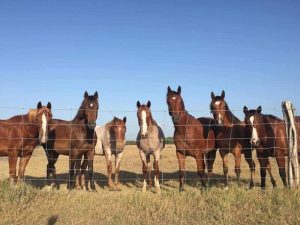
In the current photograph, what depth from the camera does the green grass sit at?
6082 millimetres

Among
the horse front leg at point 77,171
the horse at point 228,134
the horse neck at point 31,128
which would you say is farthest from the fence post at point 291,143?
the horse neck at point 31,128

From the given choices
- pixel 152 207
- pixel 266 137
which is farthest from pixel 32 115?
pixel 266 137

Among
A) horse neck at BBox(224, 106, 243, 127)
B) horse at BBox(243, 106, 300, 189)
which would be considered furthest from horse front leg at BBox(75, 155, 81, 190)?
horse at BBox(243, 106, 300, 189)

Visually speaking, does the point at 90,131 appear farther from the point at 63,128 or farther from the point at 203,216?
the point at 203,216

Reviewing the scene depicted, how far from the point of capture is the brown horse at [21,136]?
934cm

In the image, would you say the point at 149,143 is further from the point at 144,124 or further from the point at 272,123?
the point at 272,123

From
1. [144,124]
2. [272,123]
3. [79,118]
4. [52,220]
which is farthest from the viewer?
[79,118]

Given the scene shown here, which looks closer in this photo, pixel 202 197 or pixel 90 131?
pixel 202 197

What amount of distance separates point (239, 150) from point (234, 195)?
297 cm

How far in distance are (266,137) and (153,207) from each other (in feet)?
13.0

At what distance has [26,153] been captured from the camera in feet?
31.4

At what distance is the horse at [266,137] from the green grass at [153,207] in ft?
5.18

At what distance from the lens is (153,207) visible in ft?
21.6

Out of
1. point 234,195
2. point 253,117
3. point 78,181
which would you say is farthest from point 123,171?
point 234,195
